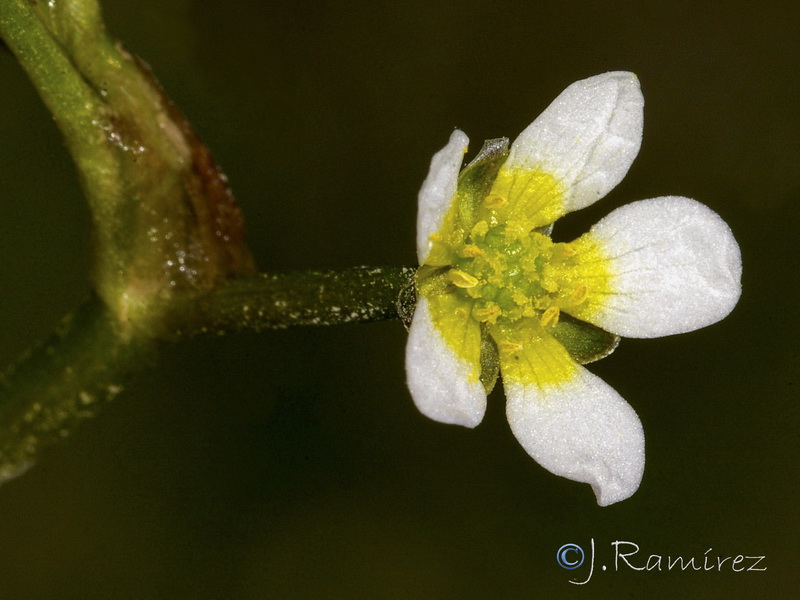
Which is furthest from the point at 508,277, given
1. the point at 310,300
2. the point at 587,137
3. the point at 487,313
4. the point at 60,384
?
the point at 60,384

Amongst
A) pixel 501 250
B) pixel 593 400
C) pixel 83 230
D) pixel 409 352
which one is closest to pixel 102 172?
pixel 409 352

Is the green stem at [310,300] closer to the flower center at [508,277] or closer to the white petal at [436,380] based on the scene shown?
the white petal at [436,380]

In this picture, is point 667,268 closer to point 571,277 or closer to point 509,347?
point 571,277

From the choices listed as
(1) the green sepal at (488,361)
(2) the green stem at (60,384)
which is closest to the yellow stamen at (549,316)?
(1) the green sepal at (488,361)

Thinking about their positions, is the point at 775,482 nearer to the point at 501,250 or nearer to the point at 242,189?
the point at 501,250

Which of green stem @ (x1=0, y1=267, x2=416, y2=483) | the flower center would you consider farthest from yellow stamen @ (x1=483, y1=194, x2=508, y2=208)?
green stem @ (x1=0, y1=267, x2=416, y2=483)

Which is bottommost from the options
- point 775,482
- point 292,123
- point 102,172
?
point 102,172
